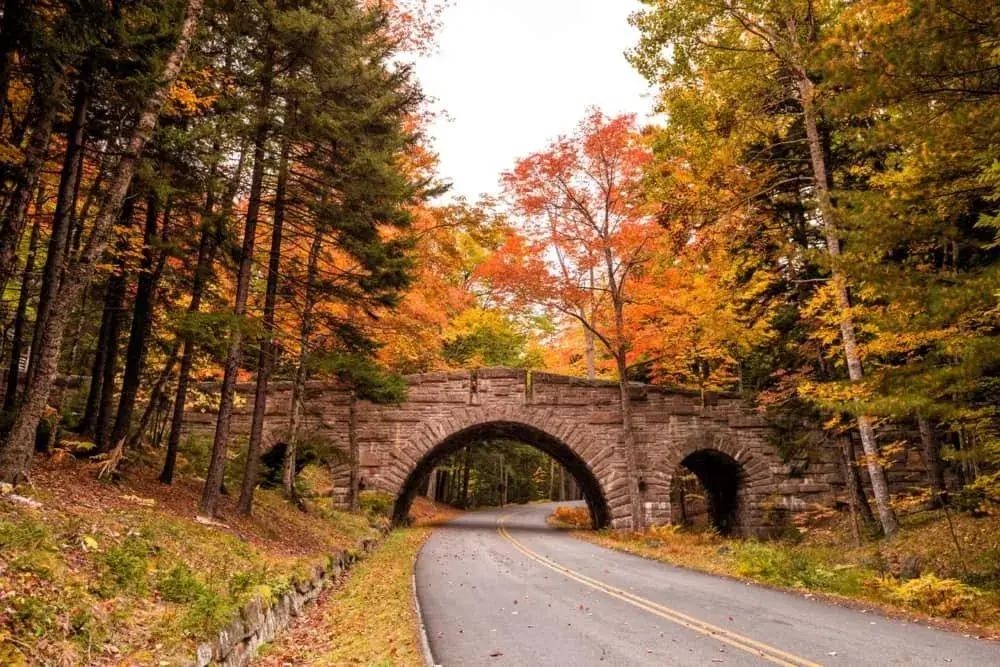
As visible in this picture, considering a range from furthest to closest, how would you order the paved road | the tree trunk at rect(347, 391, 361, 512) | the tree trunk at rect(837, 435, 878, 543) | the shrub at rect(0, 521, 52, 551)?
the tree trunk at rect(347, 391, 361, 512)
the tree trunk at rect(837, 435, 878, 543)
the paved road
the shrub at rect(0, 521, 52, 551)

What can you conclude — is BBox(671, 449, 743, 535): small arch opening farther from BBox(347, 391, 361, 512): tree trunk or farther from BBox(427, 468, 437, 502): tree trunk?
BBox(427, 468, 437, 502): tree trunk

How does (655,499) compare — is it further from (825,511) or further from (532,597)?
(532,597)

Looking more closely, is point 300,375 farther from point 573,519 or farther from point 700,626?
point 573,519

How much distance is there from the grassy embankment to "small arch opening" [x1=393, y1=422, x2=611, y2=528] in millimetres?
6322

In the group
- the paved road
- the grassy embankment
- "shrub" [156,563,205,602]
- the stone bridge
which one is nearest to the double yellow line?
the paved road

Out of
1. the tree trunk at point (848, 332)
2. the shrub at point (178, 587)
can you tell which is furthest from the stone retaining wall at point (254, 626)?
the tree trunk at point (848, 332)

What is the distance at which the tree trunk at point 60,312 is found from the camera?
638 centimetres

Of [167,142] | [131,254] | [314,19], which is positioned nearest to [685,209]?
[314,19]

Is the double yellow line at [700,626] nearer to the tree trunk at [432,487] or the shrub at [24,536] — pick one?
the shrub at [24,536]

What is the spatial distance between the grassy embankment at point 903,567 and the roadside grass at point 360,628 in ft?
19.9

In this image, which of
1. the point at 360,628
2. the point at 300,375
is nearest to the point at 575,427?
the point at 300,375

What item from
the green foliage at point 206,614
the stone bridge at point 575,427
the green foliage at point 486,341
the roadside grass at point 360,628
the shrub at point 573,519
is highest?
the green foliage at point 486,341

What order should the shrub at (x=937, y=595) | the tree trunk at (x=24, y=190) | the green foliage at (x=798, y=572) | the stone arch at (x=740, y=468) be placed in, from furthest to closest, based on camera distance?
the stone arch at (x=740, y=468) → the green foliage at (x=798, y=572) → the shrub at (x=937, y=595) → the tree trunk at (x=24, y=190)

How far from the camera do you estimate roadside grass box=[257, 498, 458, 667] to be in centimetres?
564
